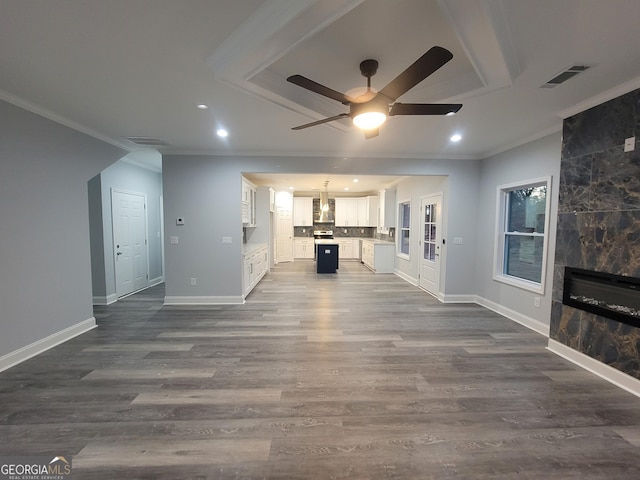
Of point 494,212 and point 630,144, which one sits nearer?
point 630,144

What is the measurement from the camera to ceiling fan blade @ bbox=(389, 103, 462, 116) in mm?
2018

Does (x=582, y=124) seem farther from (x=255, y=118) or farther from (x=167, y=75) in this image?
(x=167, y=75)

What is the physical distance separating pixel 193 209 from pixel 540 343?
5.37 meters

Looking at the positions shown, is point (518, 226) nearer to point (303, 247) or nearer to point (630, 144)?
point (630, 144)

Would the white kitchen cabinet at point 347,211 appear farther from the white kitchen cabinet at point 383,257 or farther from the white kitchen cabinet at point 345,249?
the white kitchen cabinet at point 383,257

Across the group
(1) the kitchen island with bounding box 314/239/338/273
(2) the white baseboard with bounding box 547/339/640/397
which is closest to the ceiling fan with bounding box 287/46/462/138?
(2) the white baseboard with bounding box 547/339/640/397

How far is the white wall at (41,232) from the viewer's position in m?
2.66

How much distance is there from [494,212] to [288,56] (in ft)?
13.2

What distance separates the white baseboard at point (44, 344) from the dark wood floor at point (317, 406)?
10cm

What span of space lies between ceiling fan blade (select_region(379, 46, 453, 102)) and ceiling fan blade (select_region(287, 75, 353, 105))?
0.94 ft

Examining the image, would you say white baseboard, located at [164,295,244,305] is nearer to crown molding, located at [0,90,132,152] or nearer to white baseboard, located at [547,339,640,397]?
crown molding, located at [0,90,132,152]

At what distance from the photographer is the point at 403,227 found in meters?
7.54

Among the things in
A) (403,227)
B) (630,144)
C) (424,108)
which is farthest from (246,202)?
(630,144)

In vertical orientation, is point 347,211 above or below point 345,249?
above
